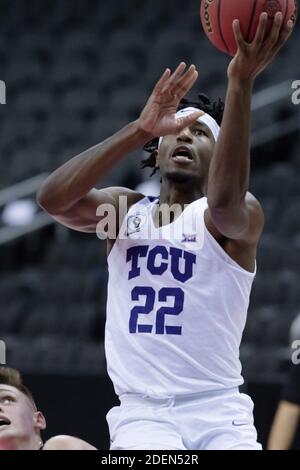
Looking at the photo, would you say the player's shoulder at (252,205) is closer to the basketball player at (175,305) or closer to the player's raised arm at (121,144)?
the basketball player at (175,305)

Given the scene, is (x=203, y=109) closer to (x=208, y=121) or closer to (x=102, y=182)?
(x=208, y=121)

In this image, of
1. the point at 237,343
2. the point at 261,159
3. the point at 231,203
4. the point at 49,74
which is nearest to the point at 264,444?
the point at 237,343

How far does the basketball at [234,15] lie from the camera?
4.00m

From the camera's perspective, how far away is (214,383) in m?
4.33

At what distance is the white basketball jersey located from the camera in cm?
432

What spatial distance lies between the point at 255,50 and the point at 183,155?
895 mm

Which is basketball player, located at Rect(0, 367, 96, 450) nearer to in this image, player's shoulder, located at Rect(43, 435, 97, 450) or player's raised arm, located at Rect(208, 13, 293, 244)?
player's shoulder, located at Rect(43, 435, 97, 450)

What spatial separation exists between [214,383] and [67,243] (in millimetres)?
7169

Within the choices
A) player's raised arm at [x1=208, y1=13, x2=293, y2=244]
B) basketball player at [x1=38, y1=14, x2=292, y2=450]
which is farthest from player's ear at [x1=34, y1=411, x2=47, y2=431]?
player's raised arm at [x1=208, y1=13, x2=293, y2=244]

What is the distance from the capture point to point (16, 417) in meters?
4.50

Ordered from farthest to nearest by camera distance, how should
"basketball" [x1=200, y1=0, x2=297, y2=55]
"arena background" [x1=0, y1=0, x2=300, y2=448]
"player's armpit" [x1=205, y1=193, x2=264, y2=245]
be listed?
"arena background" [x1=0, y1=0, x2=300, y2=448] < "player's armpit" [x1=205, y1=193, x2=264, y2=245] < "basketball" [x1=200, y1=0, x2=297, y2=55]

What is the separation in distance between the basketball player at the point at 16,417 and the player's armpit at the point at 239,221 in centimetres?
107

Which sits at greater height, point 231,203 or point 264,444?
point 231,203
